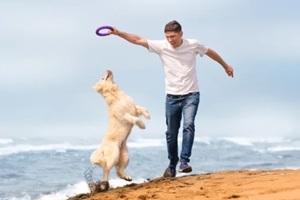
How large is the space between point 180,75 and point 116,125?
3.60 feet

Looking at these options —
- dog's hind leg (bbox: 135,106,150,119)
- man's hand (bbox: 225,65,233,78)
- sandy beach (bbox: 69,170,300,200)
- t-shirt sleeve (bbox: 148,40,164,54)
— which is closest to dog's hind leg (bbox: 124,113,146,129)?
dog's hind leg (bbox: 135,106,150,119)

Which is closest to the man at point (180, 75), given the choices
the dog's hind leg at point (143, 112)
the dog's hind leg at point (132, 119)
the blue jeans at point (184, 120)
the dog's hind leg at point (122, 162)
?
the blue jeans at point (184, 120)

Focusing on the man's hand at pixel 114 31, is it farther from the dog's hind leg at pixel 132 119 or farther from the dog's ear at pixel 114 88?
the dog's hind leg at pixel 132 119

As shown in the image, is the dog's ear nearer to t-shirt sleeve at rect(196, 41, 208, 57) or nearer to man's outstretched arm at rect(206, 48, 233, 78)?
t-shirt sleeve at rect(196, 41, 208, 57)

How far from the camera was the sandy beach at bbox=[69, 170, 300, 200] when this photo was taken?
8016mm

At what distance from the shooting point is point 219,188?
8.56 m

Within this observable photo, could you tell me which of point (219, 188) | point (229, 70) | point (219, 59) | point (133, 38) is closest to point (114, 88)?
point (133, 38)

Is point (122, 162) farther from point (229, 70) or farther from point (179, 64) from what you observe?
point (229, 70)

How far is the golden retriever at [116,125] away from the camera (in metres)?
9.39

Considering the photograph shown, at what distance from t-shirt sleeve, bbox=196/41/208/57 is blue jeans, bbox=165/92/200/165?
1.93 ft

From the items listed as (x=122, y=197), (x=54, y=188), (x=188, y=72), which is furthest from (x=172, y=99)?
(x=54, y=188)

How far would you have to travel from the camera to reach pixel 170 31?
31.2 ft

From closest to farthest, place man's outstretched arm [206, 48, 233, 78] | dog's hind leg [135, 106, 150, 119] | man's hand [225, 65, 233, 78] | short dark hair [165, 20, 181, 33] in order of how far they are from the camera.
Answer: short dark hair [165, 20, 181, 33] < dog's hind leg [135, 106, 150, 119] < man's outstretched arm [206, 48, 233, 78] < man's hand [225, 65, 233, 78]

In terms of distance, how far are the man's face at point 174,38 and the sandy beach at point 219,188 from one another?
1837mm
